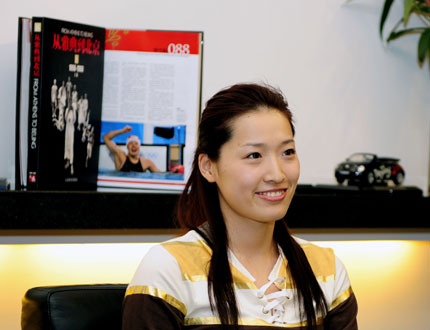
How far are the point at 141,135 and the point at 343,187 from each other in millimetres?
637

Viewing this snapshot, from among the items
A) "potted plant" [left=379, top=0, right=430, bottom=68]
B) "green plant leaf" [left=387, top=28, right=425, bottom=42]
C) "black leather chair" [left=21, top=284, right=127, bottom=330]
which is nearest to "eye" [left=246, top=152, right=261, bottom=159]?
"black leather chair" [left=21, top=284, right=127, bottom=330]

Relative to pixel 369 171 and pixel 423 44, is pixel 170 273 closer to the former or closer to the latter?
pixel 369 171

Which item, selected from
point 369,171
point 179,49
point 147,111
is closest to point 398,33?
point 369,171

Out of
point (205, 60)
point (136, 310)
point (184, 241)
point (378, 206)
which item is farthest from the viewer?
point (205, 60)

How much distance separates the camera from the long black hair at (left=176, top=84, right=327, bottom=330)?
1.36m

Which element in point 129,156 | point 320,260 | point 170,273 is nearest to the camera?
point 170,273

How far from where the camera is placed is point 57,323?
1357 millimetres

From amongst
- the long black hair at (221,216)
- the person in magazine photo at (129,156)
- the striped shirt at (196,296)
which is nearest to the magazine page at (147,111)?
the person in magazine photo at (129,156)

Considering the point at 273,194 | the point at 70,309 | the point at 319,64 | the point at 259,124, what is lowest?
the point at 70,309

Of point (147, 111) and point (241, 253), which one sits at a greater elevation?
point (147, 111)

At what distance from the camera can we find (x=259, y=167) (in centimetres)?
138

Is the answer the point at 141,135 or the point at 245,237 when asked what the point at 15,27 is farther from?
the point at 245,237

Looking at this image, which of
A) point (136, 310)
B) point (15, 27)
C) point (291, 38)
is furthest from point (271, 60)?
point (136, 310)

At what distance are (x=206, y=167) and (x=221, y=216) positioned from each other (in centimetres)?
12
